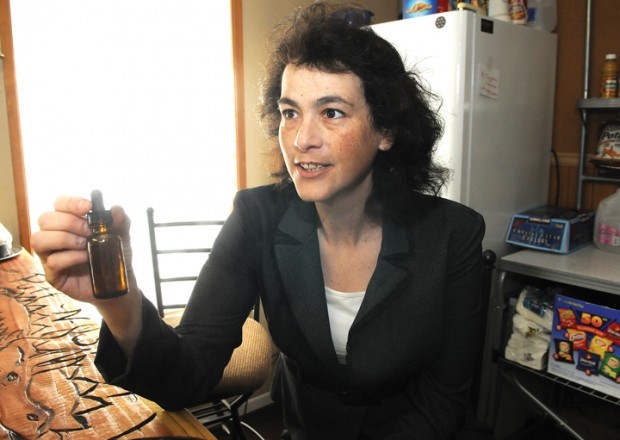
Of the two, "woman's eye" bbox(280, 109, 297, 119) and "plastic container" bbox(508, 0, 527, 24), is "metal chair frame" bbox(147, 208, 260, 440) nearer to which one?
"woman's eye" bbox(280, 109, 297, 119)

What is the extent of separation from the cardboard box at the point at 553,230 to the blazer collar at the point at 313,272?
1.05 m

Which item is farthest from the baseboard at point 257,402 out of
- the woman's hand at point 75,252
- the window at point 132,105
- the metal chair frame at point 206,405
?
the woman's hand at point 75,252

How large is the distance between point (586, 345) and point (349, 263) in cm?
98

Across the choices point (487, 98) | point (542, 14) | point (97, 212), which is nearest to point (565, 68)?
point (542, 14)

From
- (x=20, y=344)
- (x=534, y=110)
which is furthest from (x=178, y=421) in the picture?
(x=534, y=110)

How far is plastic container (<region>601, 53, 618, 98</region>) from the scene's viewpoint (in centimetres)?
198

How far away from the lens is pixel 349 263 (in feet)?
3.69

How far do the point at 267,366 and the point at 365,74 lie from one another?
0.95 m

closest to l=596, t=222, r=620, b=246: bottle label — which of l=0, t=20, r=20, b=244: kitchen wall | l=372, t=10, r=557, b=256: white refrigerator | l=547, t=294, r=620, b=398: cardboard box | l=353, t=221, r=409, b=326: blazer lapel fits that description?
l=372, t=10, r=557, b=256: white refrigerator

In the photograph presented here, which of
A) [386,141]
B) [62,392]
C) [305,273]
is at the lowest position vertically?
[62,392]

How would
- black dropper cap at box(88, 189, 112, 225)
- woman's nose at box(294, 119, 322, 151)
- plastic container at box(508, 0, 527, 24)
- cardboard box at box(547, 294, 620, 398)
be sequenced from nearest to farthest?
black dropper cap at box(88, 189, 112, 225)
woman's nose at box(294, 119, 322, 151)
cardboard box at box(547, 294, 620, 398)
plastic container at box(508, 0, 527, 24)

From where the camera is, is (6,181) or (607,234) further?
(607,234)

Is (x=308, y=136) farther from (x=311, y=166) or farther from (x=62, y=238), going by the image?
(x=62, y=238)

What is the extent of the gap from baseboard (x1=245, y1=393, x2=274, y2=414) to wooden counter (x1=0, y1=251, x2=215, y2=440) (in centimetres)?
150
